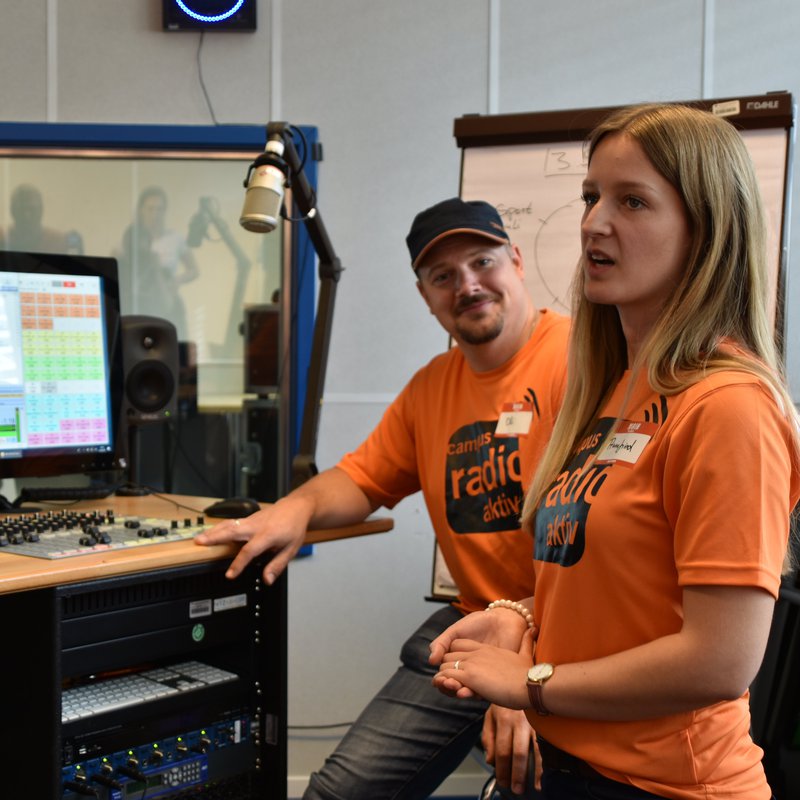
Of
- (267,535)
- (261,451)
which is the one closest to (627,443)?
(267,535)

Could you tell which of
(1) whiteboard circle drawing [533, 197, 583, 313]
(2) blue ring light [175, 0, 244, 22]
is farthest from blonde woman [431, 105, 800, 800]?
(2) blue ring light [175, 0, 244, 22]

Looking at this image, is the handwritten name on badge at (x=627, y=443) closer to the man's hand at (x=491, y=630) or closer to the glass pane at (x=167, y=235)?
the man's hand at (x=491, y=630)

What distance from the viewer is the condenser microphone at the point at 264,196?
1626mm

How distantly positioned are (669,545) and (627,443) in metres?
0.13

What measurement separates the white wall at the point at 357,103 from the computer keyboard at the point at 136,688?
1216 millimetres

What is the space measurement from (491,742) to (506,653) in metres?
0.26

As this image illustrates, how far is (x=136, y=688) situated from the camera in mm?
1589

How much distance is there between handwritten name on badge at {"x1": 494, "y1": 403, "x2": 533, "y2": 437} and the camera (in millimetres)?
1800

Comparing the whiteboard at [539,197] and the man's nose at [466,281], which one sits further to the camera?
the whiteboard at [539,197]

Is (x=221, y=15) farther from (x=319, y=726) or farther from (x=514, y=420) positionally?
(x=319, y=726)

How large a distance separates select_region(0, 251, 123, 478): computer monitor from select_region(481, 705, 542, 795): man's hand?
99 cm

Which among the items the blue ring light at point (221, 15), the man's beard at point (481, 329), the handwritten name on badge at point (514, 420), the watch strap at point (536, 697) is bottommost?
the watch strap at point (536, 697)

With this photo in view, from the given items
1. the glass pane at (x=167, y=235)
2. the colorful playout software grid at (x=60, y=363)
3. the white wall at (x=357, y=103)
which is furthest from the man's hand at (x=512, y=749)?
the glass pane at (x=167, y=235)

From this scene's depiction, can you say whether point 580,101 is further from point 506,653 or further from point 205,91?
point 506,653
